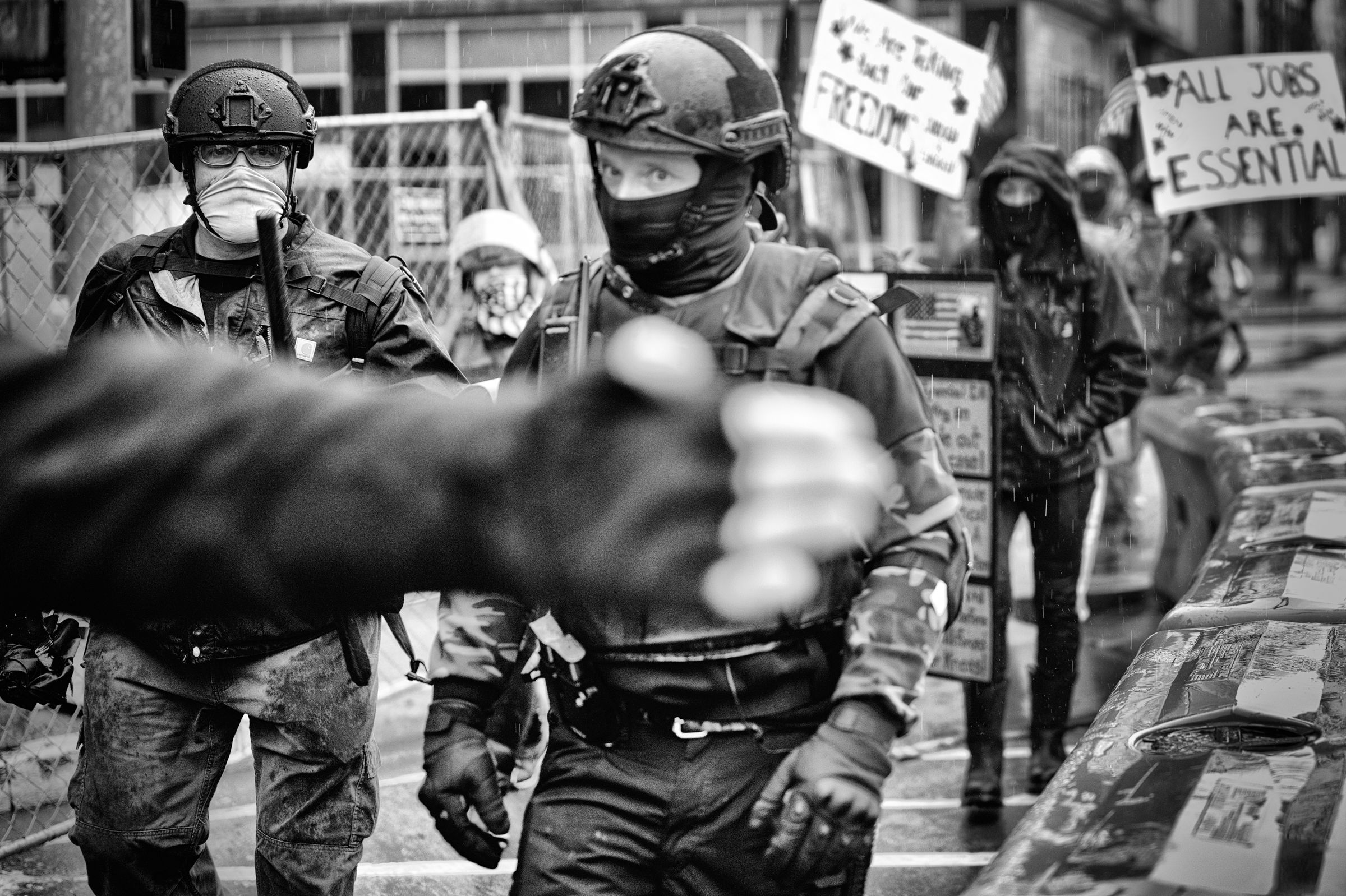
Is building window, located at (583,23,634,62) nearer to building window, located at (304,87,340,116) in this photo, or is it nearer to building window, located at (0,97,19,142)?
building window, located at (304,87,340,116)

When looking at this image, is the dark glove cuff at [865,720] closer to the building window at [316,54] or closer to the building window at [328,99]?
the building window at [328,99]

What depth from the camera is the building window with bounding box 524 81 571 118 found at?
23.4 meters

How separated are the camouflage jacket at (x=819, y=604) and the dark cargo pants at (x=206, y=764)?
0.96 meters

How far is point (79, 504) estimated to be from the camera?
1082 millimetres

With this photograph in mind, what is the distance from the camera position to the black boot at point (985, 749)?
5.30m

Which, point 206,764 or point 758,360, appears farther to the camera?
point 206,764

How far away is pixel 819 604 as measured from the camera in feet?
8.63

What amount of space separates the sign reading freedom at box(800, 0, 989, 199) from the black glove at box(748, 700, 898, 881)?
467 centimetres

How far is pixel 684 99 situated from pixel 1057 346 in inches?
132

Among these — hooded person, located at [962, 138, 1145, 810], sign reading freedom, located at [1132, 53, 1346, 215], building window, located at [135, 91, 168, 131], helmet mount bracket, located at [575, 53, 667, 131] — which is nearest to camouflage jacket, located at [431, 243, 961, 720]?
helmet mount bracket, located at [575, 53, 667, 131]

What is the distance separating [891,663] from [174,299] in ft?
6.10

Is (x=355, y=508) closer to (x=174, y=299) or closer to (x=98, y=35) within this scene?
(x=174, y=299)

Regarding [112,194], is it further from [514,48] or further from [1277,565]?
[514,48]

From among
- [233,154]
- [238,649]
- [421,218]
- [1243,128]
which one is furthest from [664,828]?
[421,218]
